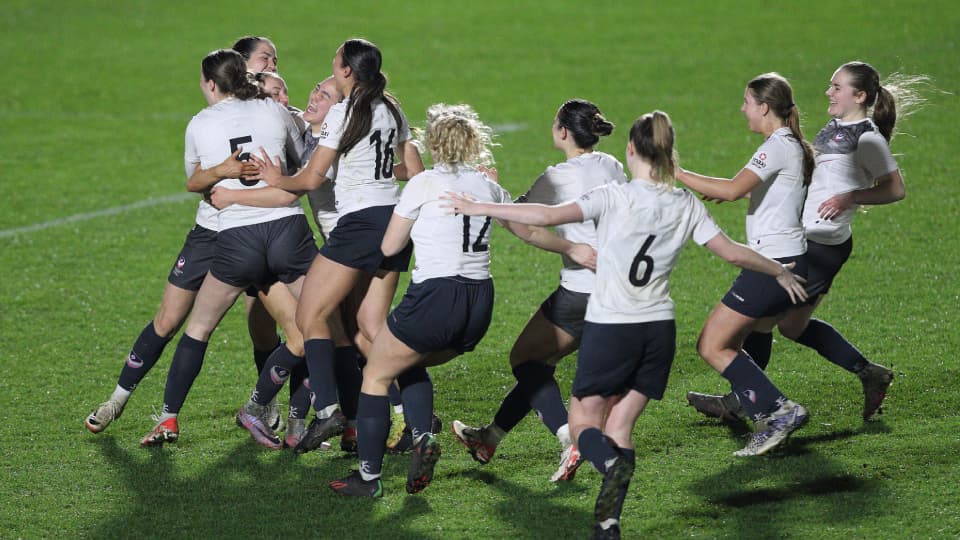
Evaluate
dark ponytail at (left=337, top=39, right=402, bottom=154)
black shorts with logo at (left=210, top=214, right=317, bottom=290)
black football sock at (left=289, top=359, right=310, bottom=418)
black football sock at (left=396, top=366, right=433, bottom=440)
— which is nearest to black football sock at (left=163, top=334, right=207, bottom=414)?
black shorts with logo at (left=210, top=214, right=317, bottom=290)

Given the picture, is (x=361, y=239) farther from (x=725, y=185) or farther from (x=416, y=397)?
(x=725, y=185)

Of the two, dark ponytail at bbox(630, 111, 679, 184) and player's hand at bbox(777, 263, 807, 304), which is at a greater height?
dark ponytail at bbox(630, 111, 679, 184)

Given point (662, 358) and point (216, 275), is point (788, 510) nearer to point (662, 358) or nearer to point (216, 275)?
point (662, 358)

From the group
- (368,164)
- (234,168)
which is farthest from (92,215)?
(368,164)

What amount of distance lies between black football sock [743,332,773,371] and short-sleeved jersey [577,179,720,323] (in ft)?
6.23

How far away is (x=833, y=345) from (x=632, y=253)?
7.35ft

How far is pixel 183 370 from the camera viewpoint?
6.66 metres

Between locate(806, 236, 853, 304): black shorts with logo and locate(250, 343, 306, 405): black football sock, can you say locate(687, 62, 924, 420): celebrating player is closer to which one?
locate(806, 236, 853, 304): black shorts with logo

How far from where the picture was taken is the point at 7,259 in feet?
34.9

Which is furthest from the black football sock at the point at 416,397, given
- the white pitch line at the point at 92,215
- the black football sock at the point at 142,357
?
the white pitch line at the point at 92,215

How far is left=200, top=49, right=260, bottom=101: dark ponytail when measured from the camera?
20.7 ft

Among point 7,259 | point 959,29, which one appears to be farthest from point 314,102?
point 959,29

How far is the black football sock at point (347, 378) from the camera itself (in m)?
6.59

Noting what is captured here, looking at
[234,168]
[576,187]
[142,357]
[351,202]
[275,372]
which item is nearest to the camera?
[576,187]
